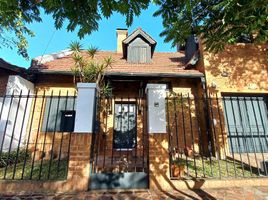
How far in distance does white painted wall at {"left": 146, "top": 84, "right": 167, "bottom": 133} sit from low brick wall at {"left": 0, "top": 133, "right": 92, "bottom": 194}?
147 centimetres

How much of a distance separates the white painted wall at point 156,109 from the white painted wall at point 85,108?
4.35 feet

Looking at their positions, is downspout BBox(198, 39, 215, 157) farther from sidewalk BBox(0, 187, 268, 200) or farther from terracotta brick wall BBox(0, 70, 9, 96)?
terracotta brick wall BBox(0, 70, 9, 96)

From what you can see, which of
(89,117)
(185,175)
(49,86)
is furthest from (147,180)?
(49,86)

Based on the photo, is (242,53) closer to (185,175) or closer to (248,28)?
(248,28)

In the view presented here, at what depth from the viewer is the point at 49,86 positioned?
8414mm

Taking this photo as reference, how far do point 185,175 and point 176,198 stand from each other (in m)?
1.18

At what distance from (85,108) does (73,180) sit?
1.56 metres

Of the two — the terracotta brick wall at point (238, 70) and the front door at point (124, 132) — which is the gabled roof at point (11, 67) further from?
the terracotta brick wall at point (238, 70)

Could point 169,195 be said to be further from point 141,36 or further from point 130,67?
point 141,36

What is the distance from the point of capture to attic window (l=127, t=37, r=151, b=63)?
32.9 ft

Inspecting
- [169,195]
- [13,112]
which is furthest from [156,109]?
[13,112]

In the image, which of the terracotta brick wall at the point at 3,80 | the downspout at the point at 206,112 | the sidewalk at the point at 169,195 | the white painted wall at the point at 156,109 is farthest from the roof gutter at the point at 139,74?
the sidewalk at the point at 169,195

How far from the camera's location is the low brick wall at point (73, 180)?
3762 millimetres

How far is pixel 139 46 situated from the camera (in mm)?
10266
